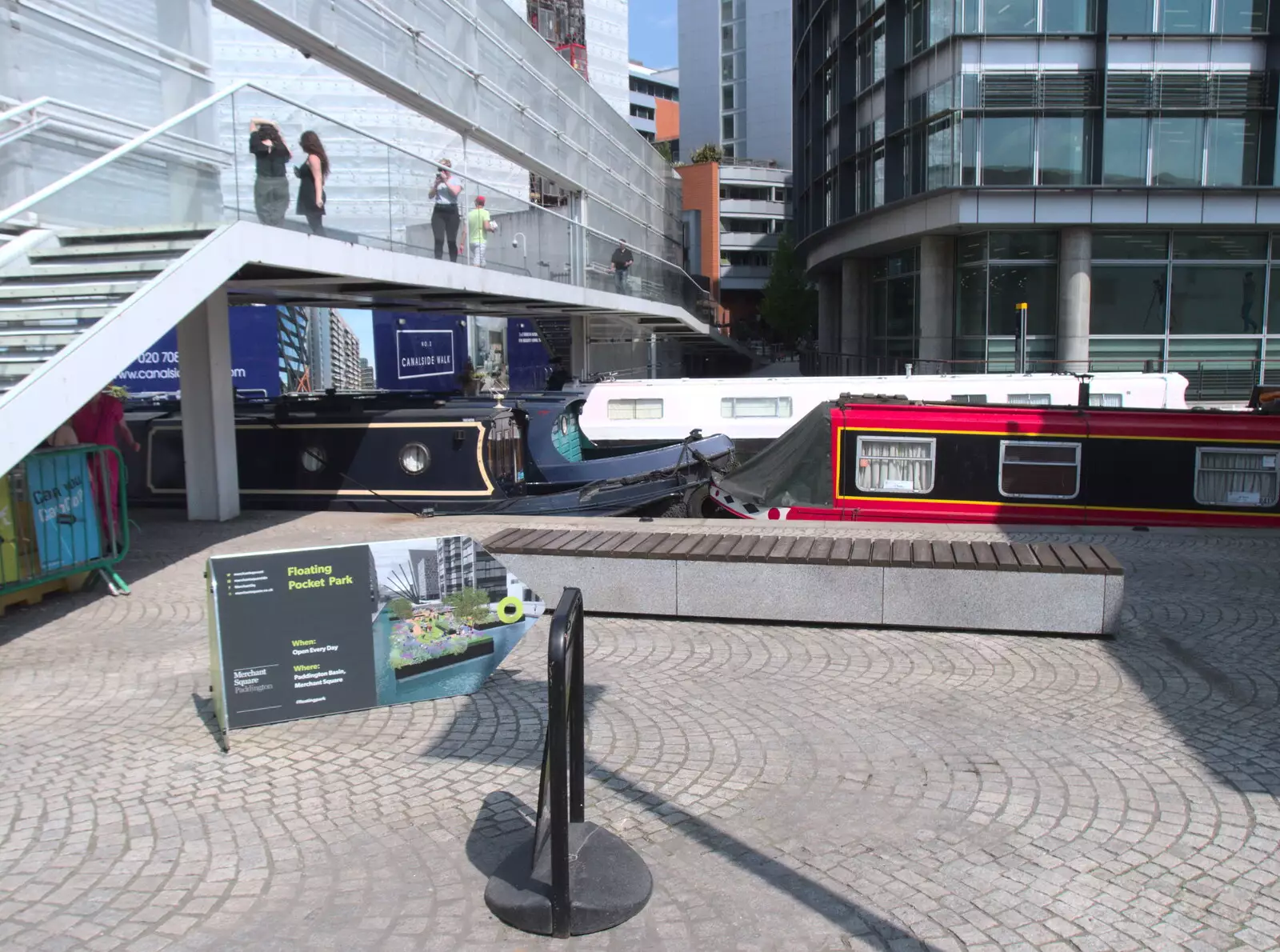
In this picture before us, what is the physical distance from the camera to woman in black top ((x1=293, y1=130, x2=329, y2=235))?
39.2 feet

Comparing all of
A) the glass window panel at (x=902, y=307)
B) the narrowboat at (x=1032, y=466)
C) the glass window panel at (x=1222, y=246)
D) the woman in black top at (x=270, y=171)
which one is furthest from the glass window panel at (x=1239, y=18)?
the woman in black top at (x=270, y=171)

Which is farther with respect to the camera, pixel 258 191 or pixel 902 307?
pixel 902 307

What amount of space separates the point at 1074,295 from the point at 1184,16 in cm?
783

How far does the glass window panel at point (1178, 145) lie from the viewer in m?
29.1

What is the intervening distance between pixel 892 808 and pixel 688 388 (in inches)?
558

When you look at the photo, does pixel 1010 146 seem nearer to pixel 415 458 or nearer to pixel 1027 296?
pixel 1027 296

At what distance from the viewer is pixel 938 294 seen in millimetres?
32531

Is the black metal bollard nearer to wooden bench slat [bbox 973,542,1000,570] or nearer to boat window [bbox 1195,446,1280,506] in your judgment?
wooden bench slat [bbox 973,542,1000,570]

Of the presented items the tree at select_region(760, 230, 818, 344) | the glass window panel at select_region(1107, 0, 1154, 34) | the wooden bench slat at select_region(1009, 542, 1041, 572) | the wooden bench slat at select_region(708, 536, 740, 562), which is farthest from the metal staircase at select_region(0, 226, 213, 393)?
the tree at select_region(760, 230, 818, 344)

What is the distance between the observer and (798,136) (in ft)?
171

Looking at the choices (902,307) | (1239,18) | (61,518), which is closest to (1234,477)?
(61,518)

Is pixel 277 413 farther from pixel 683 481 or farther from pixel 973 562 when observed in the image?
pixel 973 562

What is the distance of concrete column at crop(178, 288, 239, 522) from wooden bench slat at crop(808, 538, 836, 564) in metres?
8.28

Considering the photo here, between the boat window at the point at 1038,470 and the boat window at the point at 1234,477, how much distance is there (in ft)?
4.40
